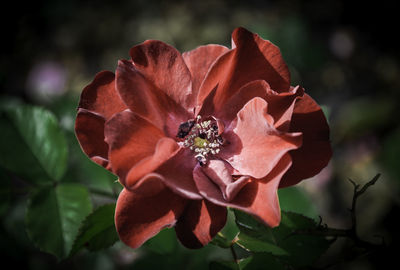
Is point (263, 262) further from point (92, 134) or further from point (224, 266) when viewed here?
point (92, 134)

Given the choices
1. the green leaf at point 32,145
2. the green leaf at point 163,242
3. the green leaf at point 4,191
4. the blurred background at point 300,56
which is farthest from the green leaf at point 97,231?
the blurred background at point 300,56

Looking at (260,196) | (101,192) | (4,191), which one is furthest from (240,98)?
(4,191)

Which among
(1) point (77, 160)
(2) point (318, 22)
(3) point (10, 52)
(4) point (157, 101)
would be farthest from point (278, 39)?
(3) point (10, 52)

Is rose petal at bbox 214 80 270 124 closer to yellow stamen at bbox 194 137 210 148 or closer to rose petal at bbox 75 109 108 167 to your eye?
yellow stamen at bbox 194 137 210 148

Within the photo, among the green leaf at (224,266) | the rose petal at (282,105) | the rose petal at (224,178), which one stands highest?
the rose petal at (282,105)

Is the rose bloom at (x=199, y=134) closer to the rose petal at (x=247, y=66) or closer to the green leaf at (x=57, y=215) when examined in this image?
the rose petal at (x=247, y=66)

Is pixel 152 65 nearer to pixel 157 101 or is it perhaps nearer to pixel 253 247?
pixel 157 101

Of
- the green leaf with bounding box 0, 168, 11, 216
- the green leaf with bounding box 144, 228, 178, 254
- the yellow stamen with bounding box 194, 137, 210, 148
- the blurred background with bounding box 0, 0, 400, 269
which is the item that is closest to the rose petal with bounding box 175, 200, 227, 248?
the yellow stamen with bounding box 194, 137, 210, 148
